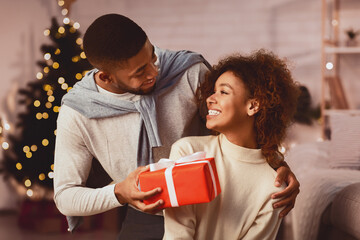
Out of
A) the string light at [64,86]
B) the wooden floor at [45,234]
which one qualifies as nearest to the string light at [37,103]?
the string light at [64,86]

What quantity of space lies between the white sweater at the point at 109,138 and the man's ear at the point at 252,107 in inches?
8.6

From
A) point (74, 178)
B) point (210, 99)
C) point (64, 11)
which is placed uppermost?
point (64, 11)

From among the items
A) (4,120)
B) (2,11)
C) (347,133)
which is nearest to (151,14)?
(2,11)

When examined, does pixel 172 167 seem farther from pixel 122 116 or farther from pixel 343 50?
pixel 343 50

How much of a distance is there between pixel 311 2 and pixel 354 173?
266 centimetres

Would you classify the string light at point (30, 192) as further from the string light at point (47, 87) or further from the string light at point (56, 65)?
the string light at point (56, 65)

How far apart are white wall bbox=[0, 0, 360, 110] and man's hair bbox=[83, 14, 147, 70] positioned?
3.35m

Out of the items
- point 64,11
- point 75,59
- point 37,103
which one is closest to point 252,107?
point 75,59

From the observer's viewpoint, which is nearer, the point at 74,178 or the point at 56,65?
the point at 74,178

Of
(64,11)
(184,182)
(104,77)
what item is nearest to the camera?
(184,182)

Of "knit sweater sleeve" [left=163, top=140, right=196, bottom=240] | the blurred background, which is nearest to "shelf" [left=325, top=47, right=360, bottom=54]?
the blurred background

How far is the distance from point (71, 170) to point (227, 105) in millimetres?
545

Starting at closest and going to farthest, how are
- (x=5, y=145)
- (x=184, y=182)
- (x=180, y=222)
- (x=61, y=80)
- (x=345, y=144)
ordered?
(x=184, y=182)
(x=180, y=222)
(x=345, y=144)
(x=61, y=80)
(x=5, y=145)

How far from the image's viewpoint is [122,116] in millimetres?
1629
